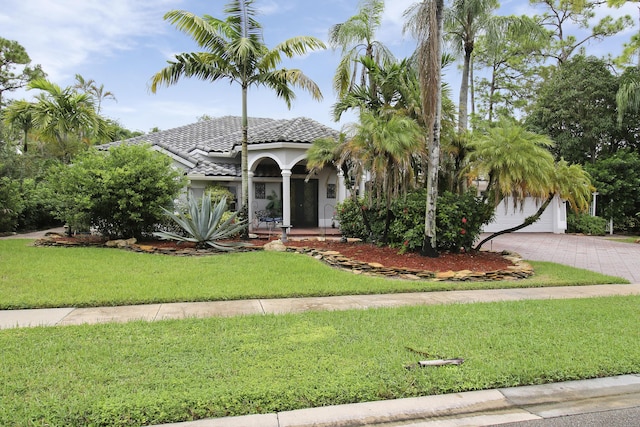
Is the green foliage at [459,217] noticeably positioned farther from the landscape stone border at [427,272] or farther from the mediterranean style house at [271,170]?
the mediterranean style house at [271,170]

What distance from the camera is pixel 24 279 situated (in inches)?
320

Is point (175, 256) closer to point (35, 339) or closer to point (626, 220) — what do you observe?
point (35, 339)

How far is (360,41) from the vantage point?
14.4 metres

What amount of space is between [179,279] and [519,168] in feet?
27.1

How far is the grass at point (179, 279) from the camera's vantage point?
7.05 m

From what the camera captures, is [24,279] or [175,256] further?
[175,256]

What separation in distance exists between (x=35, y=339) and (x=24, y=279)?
4.02m

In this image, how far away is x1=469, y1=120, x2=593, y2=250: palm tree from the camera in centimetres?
998

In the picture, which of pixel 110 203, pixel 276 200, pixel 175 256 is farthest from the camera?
pixel 276 200

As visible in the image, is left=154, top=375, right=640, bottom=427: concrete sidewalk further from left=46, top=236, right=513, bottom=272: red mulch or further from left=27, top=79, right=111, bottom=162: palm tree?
left=27, top=79, right=111, bottom=162: palm tree

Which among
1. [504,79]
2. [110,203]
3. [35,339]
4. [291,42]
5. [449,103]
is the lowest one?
[35,339]

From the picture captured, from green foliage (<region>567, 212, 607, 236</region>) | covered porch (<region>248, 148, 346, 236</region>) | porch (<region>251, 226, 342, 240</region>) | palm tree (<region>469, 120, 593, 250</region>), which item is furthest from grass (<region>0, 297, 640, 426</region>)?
green foliage (<region>567, 212, 607, 236</region>)

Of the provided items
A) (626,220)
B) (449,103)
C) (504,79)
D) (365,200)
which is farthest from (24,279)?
(504,79)

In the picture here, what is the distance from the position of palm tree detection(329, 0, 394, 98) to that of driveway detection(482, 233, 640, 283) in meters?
7.88
